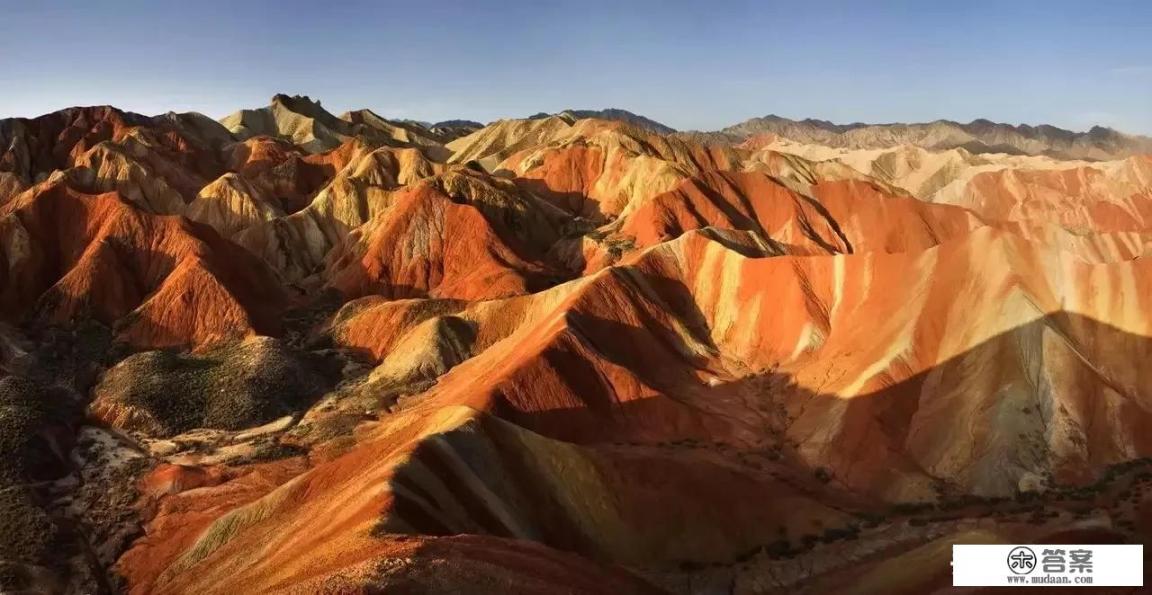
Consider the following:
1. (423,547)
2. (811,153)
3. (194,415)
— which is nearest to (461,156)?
(811,153)

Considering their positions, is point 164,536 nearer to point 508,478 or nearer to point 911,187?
point 508,478
